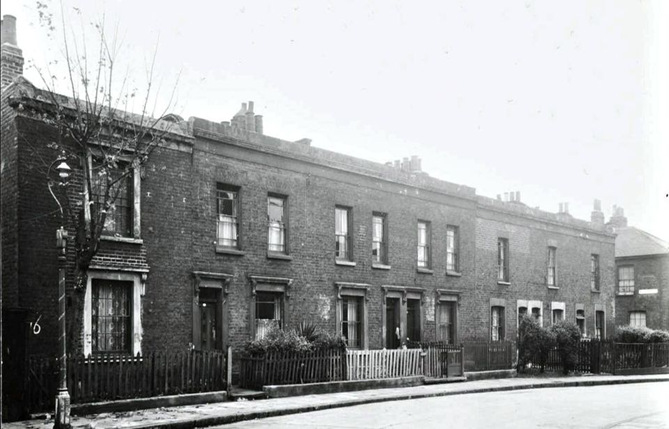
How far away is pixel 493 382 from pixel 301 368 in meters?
7.72

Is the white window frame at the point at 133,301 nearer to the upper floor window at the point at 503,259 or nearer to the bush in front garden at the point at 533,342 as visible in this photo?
the bush in front garden at the point at 533,342

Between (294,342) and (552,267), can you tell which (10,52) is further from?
(552,267)

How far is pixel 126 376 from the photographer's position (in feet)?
49.4

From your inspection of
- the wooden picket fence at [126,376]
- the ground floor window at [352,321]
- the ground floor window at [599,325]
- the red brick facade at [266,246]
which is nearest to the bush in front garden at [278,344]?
the red brick facade at [266,246]

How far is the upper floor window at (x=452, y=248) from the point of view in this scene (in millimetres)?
27859

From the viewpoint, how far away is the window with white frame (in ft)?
140

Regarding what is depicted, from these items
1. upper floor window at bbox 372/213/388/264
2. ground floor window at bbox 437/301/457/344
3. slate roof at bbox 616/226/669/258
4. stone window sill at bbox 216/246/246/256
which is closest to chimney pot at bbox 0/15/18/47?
stone window sill at bbox 216/246/246/256

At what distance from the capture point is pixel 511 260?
→ 30859 mm

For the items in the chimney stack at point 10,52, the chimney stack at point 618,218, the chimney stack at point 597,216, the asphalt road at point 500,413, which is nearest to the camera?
the asphalt road at point 500,413

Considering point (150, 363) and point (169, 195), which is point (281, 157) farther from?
point (150, 363)

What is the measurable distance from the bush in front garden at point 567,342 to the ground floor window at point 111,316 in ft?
54.8

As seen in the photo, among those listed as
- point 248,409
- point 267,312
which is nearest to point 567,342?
point 267,312

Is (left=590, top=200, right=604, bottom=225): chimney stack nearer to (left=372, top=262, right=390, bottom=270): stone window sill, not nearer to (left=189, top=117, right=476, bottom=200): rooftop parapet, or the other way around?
(left=189, top=117, right=476, bottom=200): rooftop parapet

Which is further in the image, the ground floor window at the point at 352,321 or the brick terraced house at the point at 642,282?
the brick terraced house at the point at 642,282
